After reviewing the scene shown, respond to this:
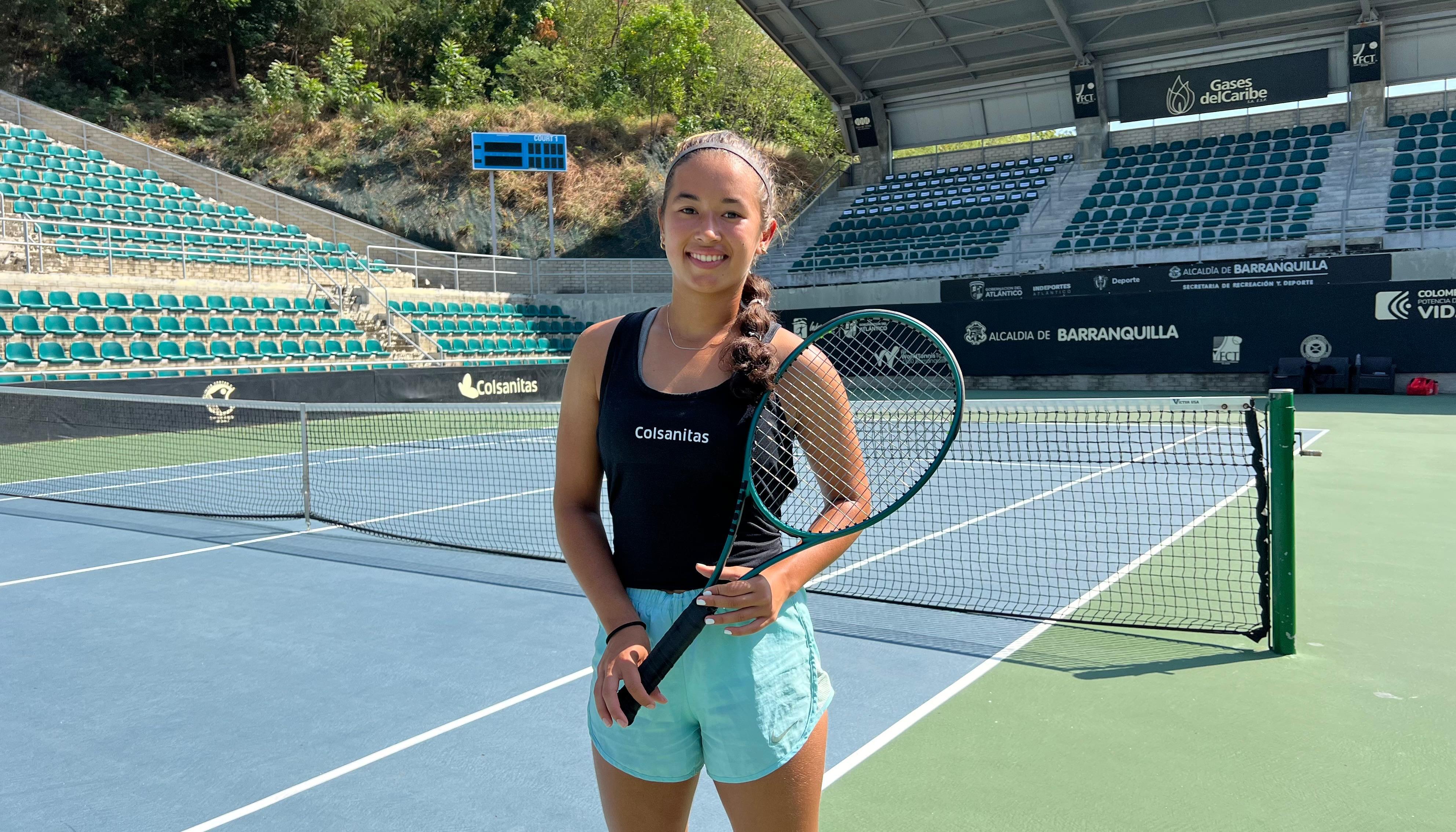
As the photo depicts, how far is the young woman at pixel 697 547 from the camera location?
1707 mm

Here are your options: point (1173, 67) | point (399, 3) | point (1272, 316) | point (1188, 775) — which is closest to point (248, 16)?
point (399, 3)

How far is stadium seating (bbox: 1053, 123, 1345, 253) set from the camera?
2164 cm

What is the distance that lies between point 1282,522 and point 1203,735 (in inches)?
53.0

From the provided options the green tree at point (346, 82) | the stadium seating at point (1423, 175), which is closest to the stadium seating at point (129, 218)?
the green tree at point (346, 82)

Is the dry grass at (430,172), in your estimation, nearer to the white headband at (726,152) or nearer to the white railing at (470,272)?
the white railing at (470,272)

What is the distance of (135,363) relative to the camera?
50.3ft

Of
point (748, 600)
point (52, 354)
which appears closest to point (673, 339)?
point (748, 600)

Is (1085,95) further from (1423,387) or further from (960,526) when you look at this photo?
(960,526)

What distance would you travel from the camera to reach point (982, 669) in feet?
14.5

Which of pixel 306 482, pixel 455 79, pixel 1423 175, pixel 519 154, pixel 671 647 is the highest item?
pixel 455 79

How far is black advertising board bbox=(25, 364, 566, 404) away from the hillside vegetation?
1138cm

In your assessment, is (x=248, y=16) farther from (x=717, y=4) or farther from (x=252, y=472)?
(x=252, y=472)

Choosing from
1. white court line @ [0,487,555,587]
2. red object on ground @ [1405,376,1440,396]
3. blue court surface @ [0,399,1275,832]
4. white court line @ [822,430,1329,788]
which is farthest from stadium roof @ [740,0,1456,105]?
white court line @ [822,430,1329,788]

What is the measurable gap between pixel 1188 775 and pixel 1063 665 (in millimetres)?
1133
